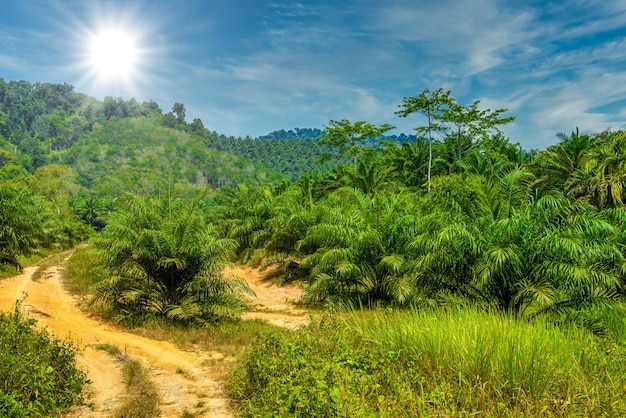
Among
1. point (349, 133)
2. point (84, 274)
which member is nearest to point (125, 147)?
point (349, 133)

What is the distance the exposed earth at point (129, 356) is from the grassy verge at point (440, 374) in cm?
85

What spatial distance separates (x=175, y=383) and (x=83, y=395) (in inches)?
52.2

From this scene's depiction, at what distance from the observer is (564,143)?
22234 millimetres

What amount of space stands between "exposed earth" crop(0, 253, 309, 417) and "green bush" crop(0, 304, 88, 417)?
0.31 meters

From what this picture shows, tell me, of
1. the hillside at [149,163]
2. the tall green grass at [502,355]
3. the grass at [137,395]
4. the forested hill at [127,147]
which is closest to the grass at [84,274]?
the grass at [137,395]

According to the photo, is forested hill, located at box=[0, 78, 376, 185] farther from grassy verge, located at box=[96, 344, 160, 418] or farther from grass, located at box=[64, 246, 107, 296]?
grassy verge, located at box=[96, 344, 160, 418]

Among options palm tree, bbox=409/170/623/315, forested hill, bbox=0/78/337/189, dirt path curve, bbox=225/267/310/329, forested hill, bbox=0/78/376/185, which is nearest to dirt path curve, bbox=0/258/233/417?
dirt path curve, bbox=225/267/310/329

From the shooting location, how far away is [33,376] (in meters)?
5.29

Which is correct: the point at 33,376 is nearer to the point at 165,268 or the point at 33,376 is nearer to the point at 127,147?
the point at 165,268

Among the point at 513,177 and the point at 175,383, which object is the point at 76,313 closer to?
the point at 175,383

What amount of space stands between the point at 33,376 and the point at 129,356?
3088mm

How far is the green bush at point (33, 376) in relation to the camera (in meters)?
4.94

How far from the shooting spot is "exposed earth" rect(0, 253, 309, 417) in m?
5.99

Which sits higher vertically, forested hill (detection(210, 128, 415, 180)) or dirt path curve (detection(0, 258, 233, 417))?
forested hill (detection(210, 128, 415, 180))
